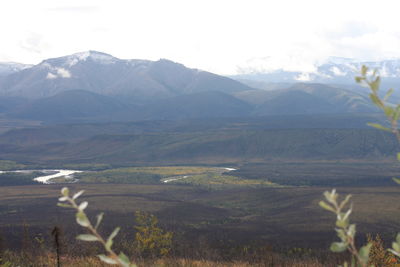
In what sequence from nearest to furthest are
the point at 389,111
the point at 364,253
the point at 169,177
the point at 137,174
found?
the point at 364,253, the point at 389,111, the point at 169,177, the point at 137,174

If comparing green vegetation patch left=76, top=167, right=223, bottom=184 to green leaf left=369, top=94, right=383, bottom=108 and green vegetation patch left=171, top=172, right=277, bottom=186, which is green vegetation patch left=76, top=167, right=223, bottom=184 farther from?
green leaf left=369, top=94, right=383, bottom=108

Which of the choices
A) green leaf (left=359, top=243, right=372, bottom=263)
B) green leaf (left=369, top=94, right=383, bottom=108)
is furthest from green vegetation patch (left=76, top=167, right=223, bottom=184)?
green leaf (left=359, top=243, right=372, bottom=263)

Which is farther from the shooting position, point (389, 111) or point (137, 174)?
point (137, 174)

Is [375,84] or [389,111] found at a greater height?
[375,84]

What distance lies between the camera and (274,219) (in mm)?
60062

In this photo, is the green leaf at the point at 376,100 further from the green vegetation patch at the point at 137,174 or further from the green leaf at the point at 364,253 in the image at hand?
the green vegetation patch at the point at 137,174

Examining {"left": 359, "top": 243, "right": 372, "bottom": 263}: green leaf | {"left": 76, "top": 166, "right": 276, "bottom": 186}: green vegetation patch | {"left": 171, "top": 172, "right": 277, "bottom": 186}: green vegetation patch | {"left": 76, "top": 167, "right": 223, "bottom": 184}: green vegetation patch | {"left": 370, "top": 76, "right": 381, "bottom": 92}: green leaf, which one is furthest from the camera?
{"left": 76, "top": 167, "right": 223, "bottom": 184}: green vegetation patch

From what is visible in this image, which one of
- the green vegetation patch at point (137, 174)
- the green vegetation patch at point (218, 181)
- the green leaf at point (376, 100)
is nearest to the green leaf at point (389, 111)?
the green leaf at point (376, 100)

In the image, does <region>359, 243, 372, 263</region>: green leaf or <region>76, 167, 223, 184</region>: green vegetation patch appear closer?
<region>359, 243, 372, 263</region>: green leaf

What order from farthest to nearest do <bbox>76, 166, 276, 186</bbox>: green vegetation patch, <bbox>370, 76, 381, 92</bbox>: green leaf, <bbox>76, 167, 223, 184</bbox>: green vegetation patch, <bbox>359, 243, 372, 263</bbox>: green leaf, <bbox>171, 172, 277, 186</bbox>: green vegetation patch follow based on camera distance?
1. <bbox>76, 167, 223, 184</bbox>: green vegetation patch
2. <bbox>76, 166, 276, 186</bbox>: green vegetation patch
3. <bbox>171, 172, 277, 186</bbox>: green vegetation patch
4. <bbox>370, 76, 381, 92</bbox>: green leaf
5. <bbox>359, 243, 372, 263</bbox>: green leaf

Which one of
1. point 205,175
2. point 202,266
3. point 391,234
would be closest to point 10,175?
point 205,175

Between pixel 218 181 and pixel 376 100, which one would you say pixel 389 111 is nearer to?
pixel 376 100

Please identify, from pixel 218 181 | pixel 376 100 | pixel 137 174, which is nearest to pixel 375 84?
pixel 376 100

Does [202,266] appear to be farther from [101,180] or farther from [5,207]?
[101,180]
